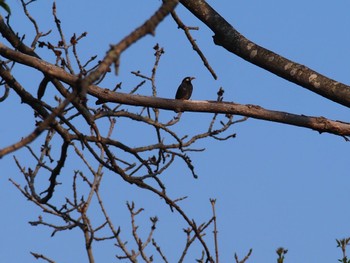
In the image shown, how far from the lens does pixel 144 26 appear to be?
9.41ft

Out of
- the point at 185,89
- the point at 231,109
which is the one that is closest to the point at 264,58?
the point at 231,109

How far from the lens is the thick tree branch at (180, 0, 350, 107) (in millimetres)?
→ 5312

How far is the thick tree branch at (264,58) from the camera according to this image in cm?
531

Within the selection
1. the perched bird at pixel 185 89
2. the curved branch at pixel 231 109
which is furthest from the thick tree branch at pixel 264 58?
the perched bird at pixel 185 89

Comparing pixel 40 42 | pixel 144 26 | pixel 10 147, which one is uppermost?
pixel 40 42

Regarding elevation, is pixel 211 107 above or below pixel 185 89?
below

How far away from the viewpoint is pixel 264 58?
544 centimetres

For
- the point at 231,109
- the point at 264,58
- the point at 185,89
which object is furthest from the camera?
the point at 185,89

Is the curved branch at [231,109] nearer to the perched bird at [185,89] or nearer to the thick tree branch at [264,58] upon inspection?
the thick tree branch at [264,58]

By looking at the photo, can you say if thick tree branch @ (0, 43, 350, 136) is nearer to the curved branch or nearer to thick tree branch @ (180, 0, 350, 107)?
the curved branch

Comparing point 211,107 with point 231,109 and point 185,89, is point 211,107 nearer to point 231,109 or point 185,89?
point 231,109

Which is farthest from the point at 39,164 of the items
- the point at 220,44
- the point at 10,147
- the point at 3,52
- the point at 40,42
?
the point at 10,147

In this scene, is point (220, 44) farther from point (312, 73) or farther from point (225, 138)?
point (225, 138)

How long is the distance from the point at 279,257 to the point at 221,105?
992 mm
